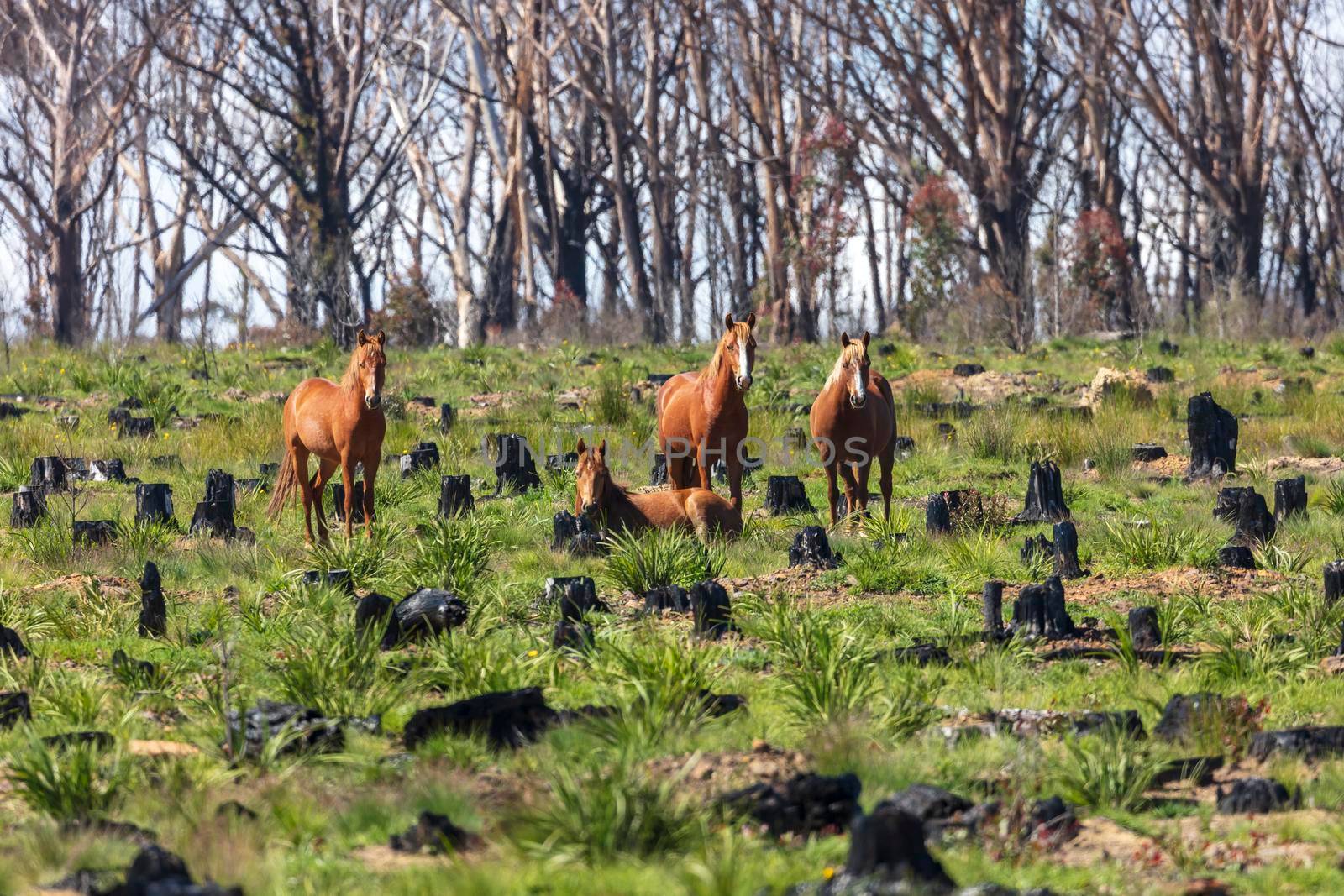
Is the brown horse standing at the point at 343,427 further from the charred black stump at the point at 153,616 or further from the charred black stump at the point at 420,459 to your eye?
the charred black stump at the point at 420,459

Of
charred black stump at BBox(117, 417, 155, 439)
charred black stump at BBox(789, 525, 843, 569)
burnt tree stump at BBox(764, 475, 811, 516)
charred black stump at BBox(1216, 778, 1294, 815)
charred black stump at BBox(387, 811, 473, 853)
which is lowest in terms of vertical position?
charred black stump at BBox(1216, 778, 1294, 815)

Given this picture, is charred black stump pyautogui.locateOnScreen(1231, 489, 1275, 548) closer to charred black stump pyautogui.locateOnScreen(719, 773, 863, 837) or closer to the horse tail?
charred black stump pyautogui.locateOnScreen(719, 773, 863, 837)

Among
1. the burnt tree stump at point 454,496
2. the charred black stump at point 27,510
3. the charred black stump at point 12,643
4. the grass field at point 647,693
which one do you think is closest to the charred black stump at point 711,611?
the grass field at point 647,693

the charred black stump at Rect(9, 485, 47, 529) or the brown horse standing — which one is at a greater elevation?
the brown horse standing

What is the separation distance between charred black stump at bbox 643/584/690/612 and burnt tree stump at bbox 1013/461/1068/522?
4123mm

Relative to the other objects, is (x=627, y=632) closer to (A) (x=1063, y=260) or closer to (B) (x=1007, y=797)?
(B) (x=1007, y=797)

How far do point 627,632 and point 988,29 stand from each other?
24807 mm

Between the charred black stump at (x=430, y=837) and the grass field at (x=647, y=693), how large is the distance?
0.18 feet

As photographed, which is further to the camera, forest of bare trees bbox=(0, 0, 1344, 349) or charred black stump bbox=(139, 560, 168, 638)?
forest of bare trees bbox=(0, 0, 1344, 349)

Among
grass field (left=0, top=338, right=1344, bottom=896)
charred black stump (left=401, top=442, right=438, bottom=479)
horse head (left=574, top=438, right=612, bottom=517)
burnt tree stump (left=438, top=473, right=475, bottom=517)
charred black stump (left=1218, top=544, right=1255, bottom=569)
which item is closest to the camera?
grass field (left=0, top=338, right=1344, bottom=896)

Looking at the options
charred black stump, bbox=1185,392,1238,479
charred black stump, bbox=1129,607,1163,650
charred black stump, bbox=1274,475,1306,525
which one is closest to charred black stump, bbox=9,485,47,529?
charred black stump, bbox=1129,607,1163,650

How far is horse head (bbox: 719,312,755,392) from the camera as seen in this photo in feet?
35.9

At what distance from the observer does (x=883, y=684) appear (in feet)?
22.2

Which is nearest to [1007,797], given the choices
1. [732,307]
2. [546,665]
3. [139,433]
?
[546,665]
